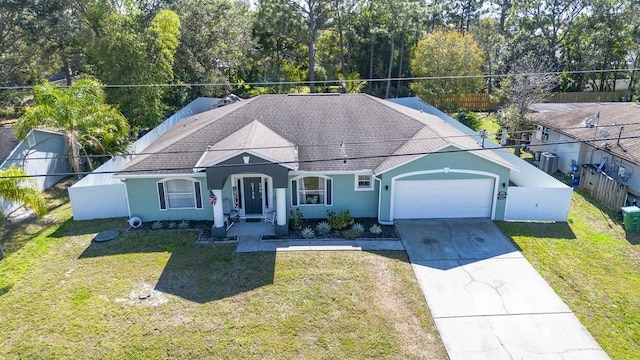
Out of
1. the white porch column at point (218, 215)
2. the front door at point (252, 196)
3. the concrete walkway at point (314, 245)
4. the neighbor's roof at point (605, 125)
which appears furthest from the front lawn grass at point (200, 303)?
the neighbor's roof at point (605, 125)

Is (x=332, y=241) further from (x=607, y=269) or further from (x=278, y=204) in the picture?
(x=607, y=269)

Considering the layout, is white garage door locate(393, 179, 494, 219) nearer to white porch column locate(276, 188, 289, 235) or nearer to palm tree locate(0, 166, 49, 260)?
white porch column locate(276, 188, 289, 235)

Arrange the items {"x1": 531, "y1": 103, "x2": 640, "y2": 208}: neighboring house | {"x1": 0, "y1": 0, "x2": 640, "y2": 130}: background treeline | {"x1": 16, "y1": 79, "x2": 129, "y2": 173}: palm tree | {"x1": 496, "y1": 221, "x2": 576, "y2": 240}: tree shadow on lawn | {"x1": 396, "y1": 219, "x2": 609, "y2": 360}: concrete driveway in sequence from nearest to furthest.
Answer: {"x1": 396, "y1": 219, "x2": 609, "y2": 360}: concrete driveway, {"x1": 496, "y1": 221, "x2": 576, "y2": 240}: tree shadow on lawn, {"x1": 531, "y1": 103, "x2": 640, "y2": 208}: neighboring house, {"x1": 16, "y1": 79, "x2": 129, "y2": 173}: palm tree, {"x1": 0, "y1": 0, "x2": 640, "y2": 130}: background treeline

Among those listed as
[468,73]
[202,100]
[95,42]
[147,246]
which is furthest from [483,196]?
[202,100]

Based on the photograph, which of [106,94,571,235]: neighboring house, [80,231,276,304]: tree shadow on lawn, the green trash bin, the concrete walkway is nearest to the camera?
[80,231,276,304]: tree shadow on lawn

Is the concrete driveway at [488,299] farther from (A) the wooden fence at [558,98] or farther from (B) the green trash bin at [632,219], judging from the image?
(A) the wooden fence at [558,98]

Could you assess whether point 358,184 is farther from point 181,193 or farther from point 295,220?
point 181,193

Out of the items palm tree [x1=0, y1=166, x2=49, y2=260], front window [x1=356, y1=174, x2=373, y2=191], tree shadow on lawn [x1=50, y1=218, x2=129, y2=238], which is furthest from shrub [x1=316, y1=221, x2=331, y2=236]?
palm tree [x1=0, y1=166, x2=49, y2=260]

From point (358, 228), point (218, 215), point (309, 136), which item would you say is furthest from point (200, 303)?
point (309, 136)
